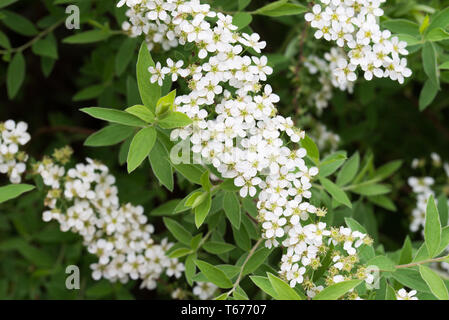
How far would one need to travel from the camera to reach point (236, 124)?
1954mm

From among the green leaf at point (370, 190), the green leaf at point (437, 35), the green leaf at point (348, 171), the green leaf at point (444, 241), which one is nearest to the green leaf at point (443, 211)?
the green leaf at point (370, 190)

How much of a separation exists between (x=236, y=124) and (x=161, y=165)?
318mm

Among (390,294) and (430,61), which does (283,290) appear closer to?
(390,294)

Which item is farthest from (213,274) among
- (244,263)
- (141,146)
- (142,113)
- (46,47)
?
(46,47)

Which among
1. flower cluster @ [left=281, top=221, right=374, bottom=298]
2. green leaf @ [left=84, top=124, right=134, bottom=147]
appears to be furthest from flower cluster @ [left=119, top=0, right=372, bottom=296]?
green leaf @ [left=84, top=124, right=134, bottom=147]

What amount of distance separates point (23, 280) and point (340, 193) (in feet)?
5.88

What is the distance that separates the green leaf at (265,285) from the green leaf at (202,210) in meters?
0.28

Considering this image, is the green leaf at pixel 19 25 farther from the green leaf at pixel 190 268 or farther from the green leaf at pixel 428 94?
the green leaf at pixel 428 94

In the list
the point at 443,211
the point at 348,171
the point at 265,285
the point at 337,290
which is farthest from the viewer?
the point at 443,211

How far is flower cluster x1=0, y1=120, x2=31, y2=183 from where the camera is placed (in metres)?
2.40

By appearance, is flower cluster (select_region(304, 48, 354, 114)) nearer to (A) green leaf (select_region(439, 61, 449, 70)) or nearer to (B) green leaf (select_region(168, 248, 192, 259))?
(A) green leaf (select_region(439, 61, 449, 70))

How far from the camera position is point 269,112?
200cm
